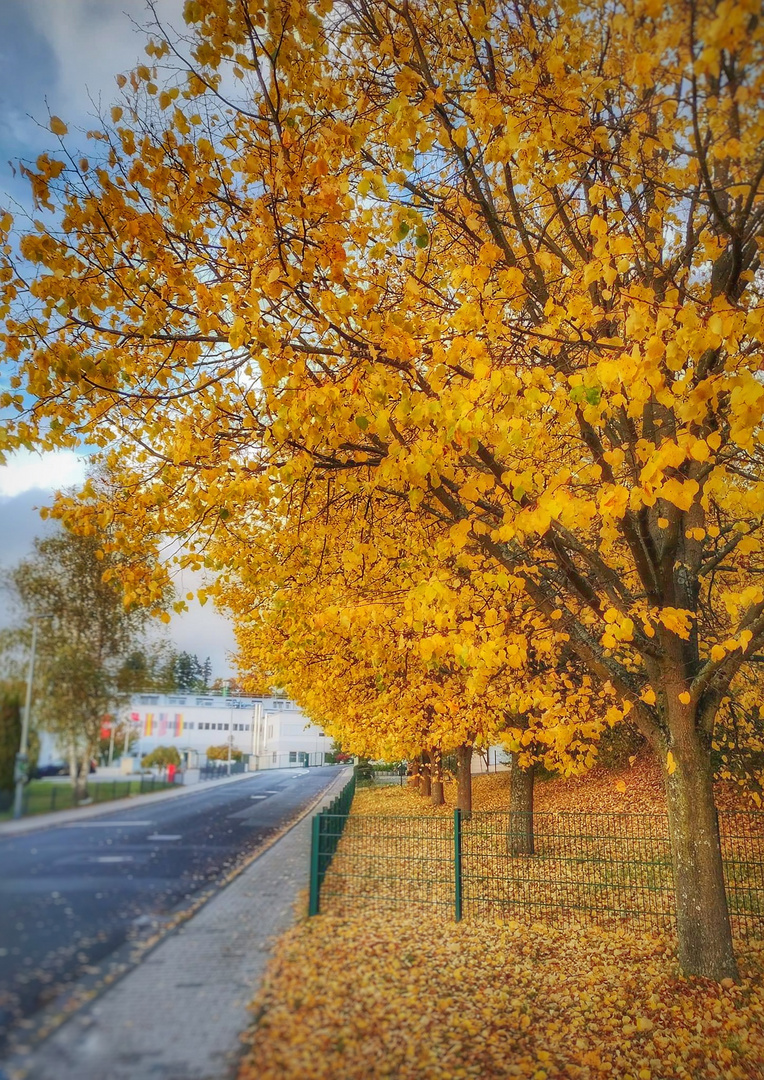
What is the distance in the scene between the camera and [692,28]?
2.21 meters

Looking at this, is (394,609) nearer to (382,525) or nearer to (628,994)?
(382,525)

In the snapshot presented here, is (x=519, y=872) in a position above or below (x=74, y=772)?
below

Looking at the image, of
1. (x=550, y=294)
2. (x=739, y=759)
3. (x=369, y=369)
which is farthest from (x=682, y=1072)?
(x=739, y=759)

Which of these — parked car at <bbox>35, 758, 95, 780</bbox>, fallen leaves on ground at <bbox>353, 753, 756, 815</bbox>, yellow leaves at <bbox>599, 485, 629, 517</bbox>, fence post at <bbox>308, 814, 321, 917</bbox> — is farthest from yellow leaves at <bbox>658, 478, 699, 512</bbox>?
fallen leaves on ground at <bbox>353, 753, 756, 815</bbox>

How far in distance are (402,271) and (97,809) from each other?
15.2 ft

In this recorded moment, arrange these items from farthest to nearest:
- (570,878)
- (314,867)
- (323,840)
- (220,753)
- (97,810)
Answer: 1. (570,878)
2. (323,840)
3. (314,867)
4. (220,753)
5. (97,810)

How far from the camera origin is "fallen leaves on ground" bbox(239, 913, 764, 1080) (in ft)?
6.68

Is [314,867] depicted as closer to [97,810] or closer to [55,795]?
[97,810]

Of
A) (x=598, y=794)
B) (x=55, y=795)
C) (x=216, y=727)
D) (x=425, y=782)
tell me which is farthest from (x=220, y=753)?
(x=425, y=782)

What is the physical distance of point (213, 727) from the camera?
2158 mm

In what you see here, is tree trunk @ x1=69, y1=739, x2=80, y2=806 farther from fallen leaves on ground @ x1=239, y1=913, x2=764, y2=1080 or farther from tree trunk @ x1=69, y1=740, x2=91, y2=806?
fallen leaves on ground @ x1=239, y1=913, x2=764, y2=1080

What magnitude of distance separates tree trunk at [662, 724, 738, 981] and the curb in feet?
14.8

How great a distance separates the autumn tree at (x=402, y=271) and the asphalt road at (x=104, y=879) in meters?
0.93

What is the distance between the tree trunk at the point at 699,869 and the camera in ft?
17.5
